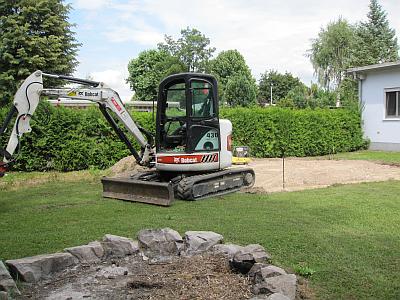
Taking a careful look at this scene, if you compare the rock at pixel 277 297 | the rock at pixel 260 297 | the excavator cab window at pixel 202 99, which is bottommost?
the rock at pixel 260 297

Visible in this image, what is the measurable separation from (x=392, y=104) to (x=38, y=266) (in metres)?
19.0

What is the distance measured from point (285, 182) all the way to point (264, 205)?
127 inches

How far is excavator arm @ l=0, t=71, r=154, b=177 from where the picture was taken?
28.0ft

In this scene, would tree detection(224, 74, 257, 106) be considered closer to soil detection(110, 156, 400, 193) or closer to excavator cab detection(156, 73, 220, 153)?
soil detection(110, 156, 400, 193)

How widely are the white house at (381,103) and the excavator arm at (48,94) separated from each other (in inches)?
537

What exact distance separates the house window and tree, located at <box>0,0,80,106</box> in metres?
19.7

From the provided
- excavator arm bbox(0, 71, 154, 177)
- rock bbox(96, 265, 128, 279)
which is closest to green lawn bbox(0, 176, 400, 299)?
excavator arm bbox(0, 71, 154, 177)

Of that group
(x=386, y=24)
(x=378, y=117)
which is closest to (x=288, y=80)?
(x=386, y=24)

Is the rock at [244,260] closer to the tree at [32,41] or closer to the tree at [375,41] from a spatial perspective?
the tree at [32,41]

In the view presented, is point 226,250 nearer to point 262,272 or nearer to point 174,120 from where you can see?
point 262,272

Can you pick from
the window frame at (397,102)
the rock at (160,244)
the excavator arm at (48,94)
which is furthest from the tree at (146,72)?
the rock at (160,244)

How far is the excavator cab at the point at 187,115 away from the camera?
9.66 m

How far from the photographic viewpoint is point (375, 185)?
10914mm

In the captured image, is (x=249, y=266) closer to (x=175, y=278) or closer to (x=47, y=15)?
(x=175, y=278)
